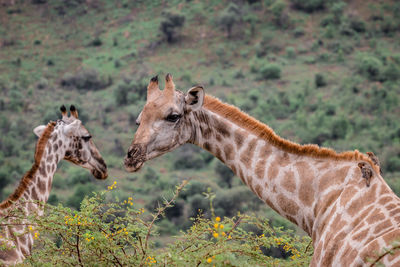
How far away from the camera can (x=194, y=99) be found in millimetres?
6805

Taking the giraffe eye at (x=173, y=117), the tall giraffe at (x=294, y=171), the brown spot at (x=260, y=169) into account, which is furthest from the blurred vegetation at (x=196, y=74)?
the giraffe eye at (x=173, y=117)

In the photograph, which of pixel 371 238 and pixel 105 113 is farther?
pixel 105 113

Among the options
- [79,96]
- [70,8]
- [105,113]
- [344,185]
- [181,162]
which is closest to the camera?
[344,185]

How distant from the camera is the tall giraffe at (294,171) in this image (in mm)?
5328

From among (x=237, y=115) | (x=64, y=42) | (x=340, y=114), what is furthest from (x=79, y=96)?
(x=237, y=115)

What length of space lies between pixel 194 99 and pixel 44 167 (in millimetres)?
3708

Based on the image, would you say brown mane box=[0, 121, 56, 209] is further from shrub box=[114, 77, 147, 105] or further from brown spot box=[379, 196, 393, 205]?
shrub box=[114, 77, 147, 105]

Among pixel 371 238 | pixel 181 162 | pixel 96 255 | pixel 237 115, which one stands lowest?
pixel 181 162

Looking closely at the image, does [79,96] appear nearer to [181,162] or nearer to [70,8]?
[181,162]

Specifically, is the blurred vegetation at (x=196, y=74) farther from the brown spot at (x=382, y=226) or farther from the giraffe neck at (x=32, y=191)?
the brown spot at (x=382, y=226)

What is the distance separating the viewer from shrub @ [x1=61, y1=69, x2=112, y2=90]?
48.0 m

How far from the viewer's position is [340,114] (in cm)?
3906

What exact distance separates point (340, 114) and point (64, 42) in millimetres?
31819

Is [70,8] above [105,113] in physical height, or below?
above
